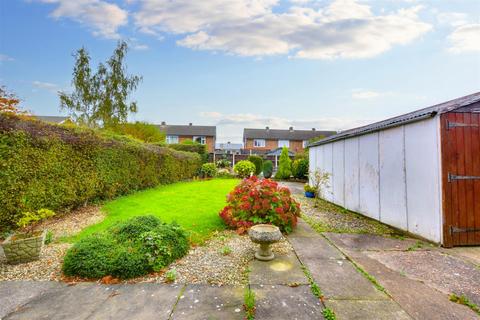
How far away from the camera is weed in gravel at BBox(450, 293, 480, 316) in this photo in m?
2.74

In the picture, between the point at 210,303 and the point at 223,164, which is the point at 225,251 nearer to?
the point at 210,303

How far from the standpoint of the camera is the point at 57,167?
6797 mm

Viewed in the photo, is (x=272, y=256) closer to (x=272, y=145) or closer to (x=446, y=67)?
(x=446, y=67)

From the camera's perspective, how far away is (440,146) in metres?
4.82

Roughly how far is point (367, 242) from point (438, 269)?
58.2 inches

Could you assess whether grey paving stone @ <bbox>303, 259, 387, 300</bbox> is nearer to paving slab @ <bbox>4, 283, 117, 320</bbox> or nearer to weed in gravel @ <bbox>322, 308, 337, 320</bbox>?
weed in gravel @ <bbox>322, 308, 337, 320</bbox>

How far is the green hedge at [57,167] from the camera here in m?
5.44

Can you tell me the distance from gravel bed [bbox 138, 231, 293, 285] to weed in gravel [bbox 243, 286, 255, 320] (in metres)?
0.37

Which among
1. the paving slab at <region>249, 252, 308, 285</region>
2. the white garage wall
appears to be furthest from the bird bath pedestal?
the white garage wall

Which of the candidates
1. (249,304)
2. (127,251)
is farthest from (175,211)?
(249,304)

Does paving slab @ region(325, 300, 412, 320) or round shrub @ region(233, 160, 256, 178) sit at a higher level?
round shrub @ region(233, 160, 256, 178)

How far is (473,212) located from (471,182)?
2.06 feet

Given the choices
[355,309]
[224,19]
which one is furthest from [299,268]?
[224,19]

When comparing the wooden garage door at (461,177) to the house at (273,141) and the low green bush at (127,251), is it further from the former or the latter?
the house at (273,141)
